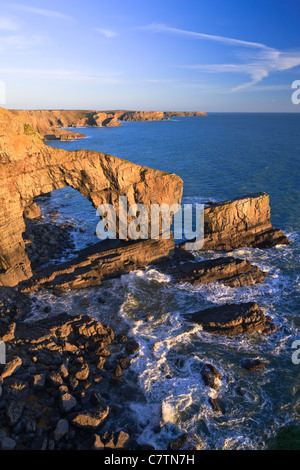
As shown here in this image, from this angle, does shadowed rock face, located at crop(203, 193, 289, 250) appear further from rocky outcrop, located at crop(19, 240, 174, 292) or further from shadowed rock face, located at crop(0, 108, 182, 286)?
shadowed rock face, located at crop(0, 108, 182, 286)

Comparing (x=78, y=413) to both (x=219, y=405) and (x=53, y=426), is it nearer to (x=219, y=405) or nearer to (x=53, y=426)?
(x=53, y=426)

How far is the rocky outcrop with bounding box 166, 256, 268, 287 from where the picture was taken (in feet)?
83.7

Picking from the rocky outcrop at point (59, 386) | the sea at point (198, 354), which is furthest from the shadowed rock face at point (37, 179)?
the rocky outcrop at point (59, 386)

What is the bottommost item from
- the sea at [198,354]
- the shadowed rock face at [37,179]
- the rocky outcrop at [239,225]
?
the sea at [198,354]

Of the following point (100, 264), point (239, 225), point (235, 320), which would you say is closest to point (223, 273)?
point (235, 320)

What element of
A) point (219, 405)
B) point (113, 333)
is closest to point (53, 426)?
point (113, 333)

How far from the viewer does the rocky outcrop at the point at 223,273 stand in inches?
1005

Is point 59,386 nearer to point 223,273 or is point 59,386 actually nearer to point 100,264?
point 100,264

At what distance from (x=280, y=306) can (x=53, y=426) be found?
18.8m

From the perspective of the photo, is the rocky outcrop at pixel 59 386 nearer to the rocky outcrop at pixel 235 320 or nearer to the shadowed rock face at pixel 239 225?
the rocky outcrop at pixel 235 320

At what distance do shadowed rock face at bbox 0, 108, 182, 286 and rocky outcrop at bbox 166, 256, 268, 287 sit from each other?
317 inches

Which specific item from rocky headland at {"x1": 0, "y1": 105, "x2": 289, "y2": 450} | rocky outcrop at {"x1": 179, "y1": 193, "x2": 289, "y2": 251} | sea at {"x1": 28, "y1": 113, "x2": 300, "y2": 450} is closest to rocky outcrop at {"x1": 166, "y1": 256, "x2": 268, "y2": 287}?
rocky headland at {"x1": 0, "y1": 105, "x2": 289, "y2": 450}

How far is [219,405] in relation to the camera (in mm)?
14906

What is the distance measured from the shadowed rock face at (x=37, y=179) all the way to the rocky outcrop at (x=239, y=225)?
7383mm
